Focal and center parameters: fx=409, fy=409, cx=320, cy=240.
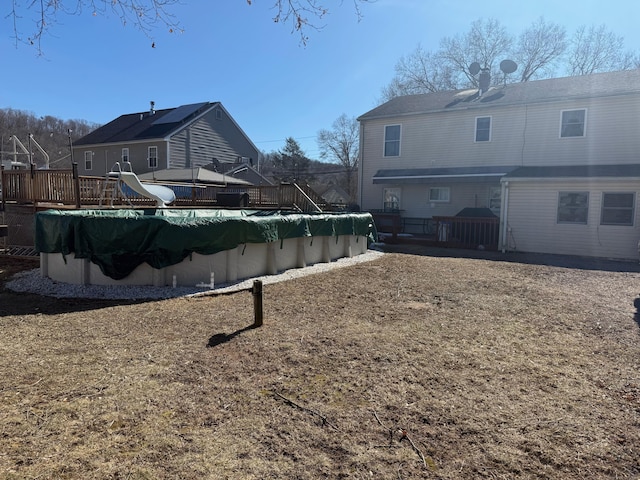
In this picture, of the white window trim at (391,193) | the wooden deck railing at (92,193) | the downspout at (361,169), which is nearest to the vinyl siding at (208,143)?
the wooden deck railing at (92,193)

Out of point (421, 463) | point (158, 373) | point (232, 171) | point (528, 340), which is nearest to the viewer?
point (421, 463)

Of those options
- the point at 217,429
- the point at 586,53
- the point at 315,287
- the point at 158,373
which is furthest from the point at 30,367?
the point at 586,53

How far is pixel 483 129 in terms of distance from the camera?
1730cm

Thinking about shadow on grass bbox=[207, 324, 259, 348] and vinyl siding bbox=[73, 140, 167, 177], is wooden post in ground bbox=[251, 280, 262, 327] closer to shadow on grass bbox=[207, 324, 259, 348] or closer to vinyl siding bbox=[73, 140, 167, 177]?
shadow on grass bbox=[207, 324, 259, 348]

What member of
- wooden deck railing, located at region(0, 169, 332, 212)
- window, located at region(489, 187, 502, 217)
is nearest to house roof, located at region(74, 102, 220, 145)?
wooden deck railing, located at region(0, 169, 332, 212)

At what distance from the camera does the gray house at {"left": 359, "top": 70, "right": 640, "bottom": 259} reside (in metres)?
12.9

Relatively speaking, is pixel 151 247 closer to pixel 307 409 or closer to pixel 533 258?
pixel 307 409

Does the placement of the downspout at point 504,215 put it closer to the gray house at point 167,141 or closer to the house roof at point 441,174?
the house roof at point 441,174

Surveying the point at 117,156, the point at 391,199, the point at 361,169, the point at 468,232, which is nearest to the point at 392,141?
the point at 361,169

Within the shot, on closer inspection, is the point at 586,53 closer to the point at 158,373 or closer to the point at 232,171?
the point at 232,171

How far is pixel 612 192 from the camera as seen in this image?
41.3ft

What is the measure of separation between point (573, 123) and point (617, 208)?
173 inches

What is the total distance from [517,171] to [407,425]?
14459 millimetres

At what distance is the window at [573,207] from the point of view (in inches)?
514
